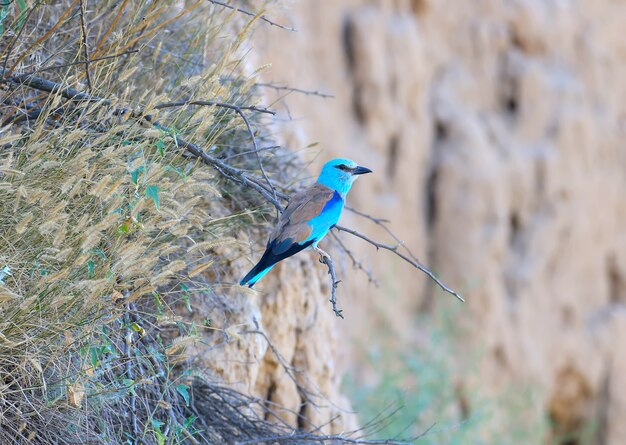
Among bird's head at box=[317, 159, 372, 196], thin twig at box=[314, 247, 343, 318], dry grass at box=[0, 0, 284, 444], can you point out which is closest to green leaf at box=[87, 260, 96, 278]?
dry grass at box=[0, 0, 284, 444]

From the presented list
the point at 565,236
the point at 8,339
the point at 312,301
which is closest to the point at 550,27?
the point at 565,236

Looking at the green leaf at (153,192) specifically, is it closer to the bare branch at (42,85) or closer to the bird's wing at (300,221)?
the bare branch at (42,85)

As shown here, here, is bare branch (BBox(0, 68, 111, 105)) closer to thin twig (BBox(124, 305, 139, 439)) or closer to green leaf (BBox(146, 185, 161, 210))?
green leaf (BBox(146, 185, 161, 210))

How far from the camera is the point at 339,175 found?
3.62 m

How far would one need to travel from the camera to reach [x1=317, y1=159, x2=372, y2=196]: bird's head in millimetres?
3600

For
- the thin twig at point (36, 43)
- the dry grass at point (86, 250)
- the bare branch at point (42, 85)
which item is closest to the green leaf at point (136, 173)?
the dry grass at point (86, 250)

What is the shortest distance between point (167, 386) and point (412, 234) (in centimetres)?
724

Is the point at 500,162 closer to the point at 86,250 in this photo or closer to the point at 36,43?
the point at 36,43

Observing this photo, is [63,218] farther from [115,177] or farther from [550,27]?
[550,27]

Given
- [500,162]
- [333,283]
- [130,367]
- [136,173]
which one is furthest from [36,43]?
[500,162]

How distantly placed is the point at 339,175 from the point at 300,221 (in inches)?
17.4

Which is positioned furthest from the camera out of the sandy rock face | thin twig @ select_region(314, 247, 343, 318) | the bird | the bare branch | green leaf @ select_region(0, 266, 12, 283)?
the sandy rock face

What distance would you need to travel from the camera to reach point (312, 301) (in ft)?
13.9

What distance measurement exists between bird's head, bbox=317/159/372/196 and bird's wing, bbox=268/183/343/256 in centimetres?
16
